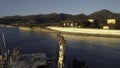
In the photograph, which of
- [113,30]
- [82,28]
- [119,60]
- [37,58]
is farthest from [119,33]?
[37,58]

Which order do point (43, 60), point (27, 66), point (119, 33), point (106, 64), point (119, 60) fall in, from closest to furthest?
point (27, 66) → point (43, 60) → point (106, 64) → point (119, 60) → point (119, 33)

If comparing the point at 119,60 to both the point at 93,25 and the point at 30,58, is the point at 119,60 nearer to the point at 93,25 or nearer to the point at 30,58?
the point at 30,58

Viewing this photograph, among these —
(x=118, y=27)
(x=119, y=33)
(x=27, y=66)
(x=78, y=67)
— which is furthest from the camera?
(x=118, y=27)

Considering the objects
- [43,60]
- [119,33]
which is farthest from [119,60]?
[119,33]

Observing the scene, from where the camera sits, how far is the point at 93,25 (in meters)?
102

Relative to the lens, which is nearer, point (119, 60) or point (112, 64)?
point (112, 64)

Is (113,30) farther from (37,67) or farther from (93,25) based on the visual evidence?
(37,67)

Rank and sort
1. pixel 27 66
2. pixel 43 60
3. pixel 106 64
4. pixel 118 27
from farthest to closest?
pixel 118 27 < pixel 106 64 < pixel 43 60 < pixel 27 66

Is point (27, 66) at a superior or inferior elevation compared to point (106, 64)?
superior

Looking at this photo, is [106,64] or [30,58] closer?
[30,58]

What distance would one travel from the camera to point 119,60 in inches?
1384

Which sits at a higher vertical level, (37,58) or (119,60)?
(37,58)

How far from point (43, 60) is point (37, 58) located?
48 centimetres

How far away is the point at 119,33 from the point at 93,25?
19.5 meters
